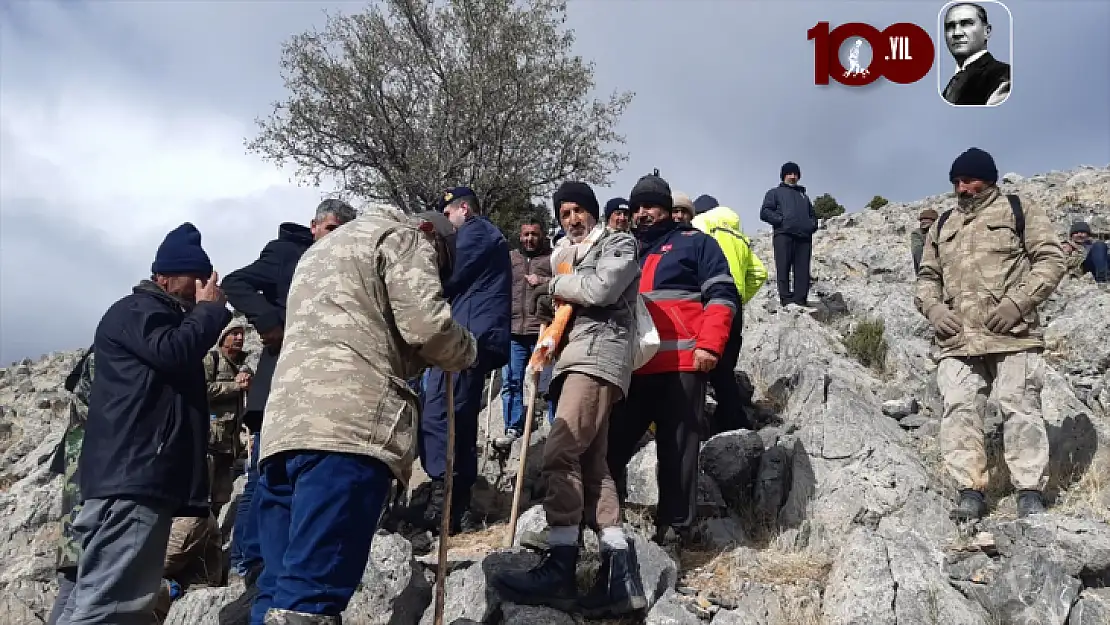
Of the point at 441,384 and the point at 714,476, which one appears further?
the point at 714,476

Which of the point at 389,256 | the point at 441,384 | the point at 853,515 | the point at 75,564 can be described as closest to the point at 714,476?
the point at 853,515

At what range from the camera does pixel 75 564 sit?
421cm

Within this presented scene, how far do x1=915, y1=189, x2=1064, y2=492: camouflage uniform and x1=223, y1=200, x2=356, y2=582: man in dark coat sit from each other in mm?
4306

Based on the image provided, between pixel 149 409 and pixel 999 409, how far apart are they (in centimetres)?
535

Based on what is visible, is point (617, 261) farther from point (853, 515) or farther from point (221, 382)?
point (221, 382)

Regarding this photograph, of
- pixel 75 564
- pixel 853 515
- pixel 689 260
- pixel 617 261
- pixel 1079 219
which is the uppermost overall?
pixel 1079 219

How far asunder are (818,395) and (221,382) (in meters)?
5.37

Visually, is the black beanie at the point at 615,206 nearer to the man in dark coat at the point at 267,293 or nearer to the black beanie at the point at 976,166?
the man in dark coat at the point at 267,293

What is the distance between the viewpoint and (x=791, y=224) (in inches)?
427

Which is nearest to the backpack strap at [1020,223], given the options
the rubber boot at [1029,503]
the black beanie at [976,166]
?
the black beanie at [976,166]

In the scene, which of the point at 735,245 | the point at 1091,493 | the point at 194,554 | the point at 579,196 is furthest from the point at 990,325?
the point at 194,554

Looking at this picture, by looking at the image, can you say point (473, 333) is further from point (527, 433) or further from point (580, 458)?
point (580, 458)

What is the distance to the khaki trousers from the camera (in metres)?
4.21

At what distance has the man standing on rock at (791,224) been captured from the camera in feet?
35.6
